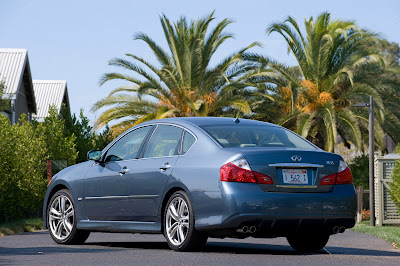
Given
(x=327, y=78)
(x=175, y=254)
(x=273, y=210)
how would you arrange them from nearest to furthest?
(x=273, y=210) → (x=175, y=254) → (x=327, y=78)

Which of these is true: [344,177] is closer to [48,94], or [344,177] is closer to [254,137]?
[254,137]

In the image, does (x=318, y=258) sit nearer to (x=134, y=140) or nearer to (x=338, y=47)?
(x=134, y=140)

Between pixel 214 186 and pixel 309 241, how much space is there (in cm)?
186

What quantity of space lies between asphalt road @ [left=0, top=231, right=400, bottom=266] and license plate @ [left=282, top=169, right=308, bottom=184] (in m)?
0.84

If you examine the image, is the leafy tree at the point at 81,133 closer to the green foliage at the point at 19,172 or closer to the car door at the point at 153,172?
the green foliage at the point at 19,172

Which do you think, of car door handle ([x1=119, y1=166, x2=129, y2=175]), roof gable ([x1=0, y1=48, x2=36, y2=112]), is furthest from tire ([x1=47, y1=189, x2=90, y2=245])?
roof gable ([x1=0, y1=48, x2=36, y2=112])

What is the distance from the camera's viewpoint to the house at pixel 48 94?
50906mm

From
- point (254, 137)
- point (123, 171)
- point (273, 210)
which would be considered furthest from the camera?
point (123, 171)

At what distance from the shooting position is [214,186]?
8930mm

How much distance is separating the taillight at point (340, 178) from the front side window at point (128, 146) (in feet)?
8.28

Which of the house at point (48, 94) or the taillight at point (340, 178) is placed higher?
the taillight at point (340, 178)

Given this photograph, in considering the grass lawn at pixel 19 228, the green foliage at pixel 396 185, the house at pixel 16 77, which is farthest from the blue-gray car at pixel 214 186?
the house at pixel 16 77

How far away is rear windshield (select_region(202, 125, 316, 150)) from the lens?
9586mm

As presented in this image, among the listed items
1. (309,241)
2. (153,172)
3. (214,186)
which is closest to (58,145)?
(153,172)
